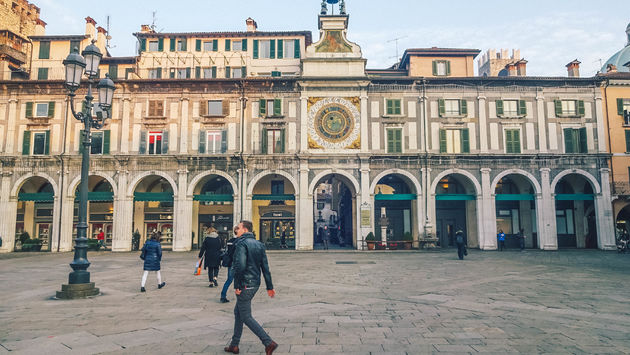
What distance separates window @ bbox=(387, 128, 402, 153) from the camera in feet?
105

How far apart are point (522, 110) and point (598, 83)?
662 centimetres

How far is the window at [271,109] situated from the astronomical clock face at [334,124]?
96.9 inches

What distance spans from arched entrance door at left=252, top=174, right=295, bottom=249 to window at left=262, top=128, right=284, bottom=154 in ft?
11.2

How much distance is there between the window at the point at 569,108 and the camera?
32531 mm

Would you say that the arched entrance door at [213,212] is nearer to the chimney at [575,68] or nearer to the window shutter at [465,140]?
the window shutter at [465,140]

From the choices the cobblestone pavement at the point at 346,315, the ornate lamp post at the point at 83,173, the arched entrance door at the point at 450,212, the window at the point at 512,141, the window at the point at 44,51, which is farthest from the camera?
the window at the point at 44,51

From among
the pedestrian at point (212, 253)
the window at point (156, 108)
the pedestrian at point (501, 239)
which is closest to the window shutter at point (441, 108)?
the pedestrian at point (501, 239)

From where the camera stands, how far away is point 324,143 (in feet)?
105

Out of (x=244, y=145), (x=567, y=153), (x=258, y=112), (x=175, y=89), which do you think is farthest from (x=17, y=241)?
(x=567, y=153)

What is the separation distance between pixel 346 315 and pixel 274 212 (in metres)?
26.3

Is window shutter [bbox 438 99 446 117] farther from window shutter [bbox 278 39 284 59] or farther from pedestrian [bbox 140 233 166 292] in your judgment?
pedestrian [bbox 140 233 166 292]

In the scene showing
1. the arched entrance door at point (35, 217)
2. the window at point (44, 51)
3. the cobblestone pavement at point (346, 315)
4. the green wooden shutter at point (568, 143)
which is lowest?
the cobblestone pavement at point (346, 315)

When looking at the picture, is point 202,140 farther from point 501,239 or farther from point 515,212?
point 515,212

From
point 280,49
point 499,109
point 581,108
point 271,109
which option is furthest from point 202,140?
point 581,108
